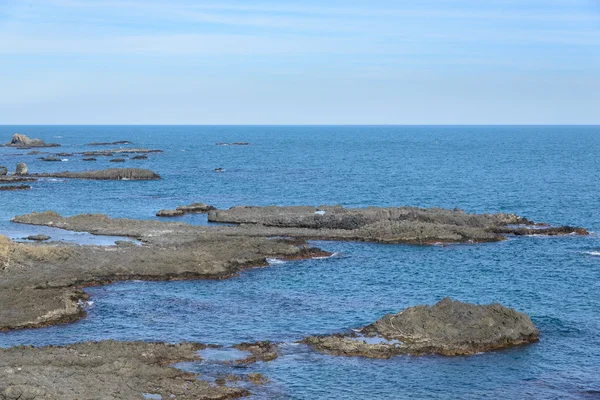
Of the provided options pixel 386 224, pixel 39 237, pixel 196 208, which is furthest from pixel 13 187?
pixel 386 224

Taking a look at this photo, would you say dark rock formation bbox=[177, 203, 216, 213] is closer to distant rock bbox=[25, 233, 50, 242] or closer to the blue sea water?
the blue sea water

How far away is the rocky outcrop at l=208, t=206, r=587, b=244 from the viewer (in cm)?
7294

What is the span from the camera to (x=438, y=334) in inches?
1688

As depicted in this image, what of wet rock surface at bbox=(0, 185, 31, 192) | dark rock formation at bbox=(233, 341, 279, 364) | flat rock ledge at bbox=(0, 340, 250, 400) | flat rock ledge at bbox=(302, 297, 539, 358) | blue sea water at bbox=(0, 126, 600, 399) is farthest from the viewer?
wet rock surface at bbox=(0, 185, 31, 192)

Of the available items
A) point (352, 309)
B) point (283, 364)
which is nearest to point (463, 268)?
point (352, 309)

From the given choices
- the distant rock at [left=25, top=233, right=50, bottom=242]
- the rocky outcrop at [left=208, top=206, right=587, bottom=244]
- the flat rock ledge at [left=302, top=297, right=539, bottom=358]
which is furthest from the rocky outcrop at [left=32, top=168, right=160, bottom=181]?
the flat rock ledge at [left=302, top=297, right=539, bottom=358]

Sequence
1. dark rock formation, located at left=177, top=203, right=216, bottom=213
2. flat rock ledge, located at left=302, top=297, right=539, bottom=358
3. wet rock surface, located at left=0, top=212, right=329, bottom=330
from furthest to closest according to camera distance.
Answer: dark rock formation, located at left=177, top=203, right=216, bottom=213
wet rock surface, located at left=0, top=212, right=329, bottom=330
flat rock ledge, located at left=302, top=297, right=539, bottom=358

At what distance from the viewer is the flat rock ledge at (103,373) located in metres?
32.1

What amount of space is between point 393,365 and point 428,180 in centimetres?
9582

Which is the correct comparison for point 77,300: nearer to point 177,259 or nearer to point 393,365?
point 177,259

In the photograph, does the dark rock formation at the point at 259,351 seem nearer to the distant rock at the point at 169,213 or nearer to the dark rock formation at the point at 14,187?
the distant rock at the point at 169,213

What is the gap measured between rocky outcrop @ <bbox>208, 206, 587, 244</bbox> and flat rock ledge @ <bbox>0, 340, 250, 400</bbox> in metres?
35.7

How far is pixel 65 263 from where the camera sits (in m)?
58.3

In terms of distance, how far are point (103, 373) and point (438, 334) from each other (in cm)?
1781
